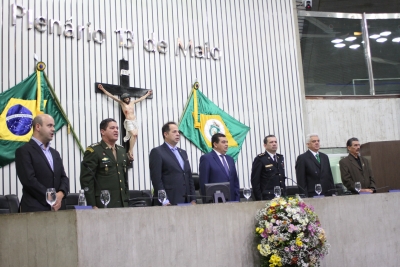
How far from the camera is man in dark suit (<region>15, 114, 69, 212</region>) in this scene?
13.5 feet

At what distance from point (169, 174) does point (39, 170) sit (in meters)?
1.30

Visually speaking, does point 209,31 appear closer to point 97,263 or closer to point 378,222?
point 378,222

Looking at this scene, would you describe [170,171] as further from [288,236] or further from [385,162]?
[385,162]

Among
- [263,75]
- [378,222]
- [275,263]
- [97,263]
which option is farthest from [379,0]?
[97,263]

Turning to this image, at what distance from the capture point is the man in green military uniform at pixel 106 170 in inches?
184

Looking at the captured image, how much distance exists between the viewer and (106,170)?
4766 millimetres

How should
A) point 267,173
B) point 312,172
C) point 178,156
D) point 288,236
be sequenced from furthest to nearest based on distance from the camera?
1. point 312,172
2. point 267,173
3. point 178,156
4. point 288,236

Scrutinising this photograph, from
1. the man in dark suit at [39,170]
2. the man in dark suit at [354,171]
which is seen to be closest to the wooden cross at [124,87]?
the man in dark suit at [354,171]

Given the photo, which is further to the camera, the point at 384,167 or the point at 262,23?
the point at 262,23

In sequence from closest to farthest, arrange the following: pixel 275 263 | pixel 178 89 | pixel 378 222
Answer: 1. pixel 275 263
2. pixel 378 222
3. pixel 178 89

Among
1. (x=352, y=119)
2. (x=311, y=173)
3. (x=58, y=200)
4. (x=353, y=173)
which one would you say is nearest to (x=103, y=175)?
(x=58, y=200)

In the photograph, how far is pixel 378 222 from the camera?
498 cm

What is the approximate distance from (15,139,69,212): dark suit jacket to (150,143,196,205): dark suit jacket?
95cm

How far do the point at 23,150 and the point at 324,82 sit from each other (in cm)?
661
